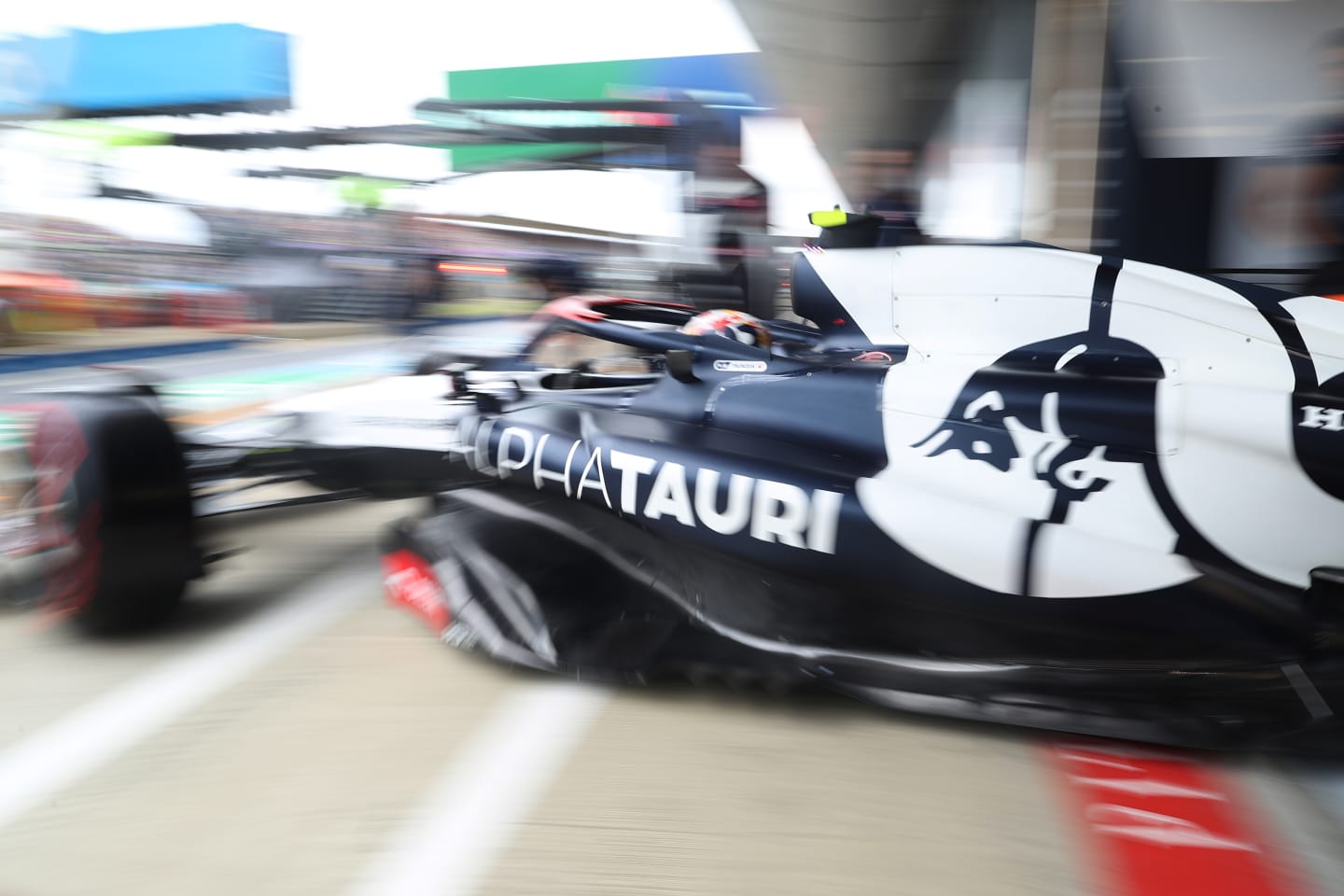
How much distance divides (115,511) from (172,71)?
16.5 metres

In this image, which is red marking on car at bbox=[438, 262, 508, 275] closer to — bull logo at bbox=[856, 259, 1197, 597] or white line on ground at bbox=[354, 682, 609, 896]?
white line on ground at bbox=[354, 682, 609, 896]

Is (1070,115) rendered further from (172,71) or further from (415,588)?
(172,71)

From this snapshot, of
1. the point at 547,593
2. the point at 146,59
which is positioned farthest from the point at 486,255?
the point at 547,593

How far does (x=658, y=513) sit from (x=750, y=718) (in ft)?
1.63

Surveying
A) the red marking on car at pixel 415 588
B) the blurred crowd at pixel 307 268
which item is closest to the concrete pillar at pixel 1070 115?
the red marking on car at pixel 415 588

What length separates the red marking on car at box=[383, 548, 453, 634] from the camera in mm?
2350

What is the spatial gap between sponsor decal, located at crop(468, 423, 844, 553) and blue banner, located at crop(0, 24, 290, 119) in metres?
14.6

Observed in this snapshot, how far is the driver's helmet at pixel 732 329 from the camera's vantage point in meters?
2.51

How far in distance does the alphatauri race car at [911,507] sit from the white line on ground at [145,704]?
23 centimetres

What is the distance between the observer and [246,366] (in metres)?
8.28

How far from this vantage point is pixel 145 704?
2.08 m

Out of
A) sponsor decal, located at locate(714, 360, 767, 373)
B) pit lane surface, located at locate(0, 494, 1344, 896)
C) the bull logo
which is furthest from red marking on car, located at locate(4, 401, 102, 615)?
the bull logo

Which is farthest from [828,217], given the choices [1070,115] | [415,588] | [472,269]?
[472,269]

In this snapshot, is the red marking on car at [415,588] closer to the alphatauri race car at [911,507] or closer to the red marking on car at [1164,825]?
the alphatauri race car at [911,507]
